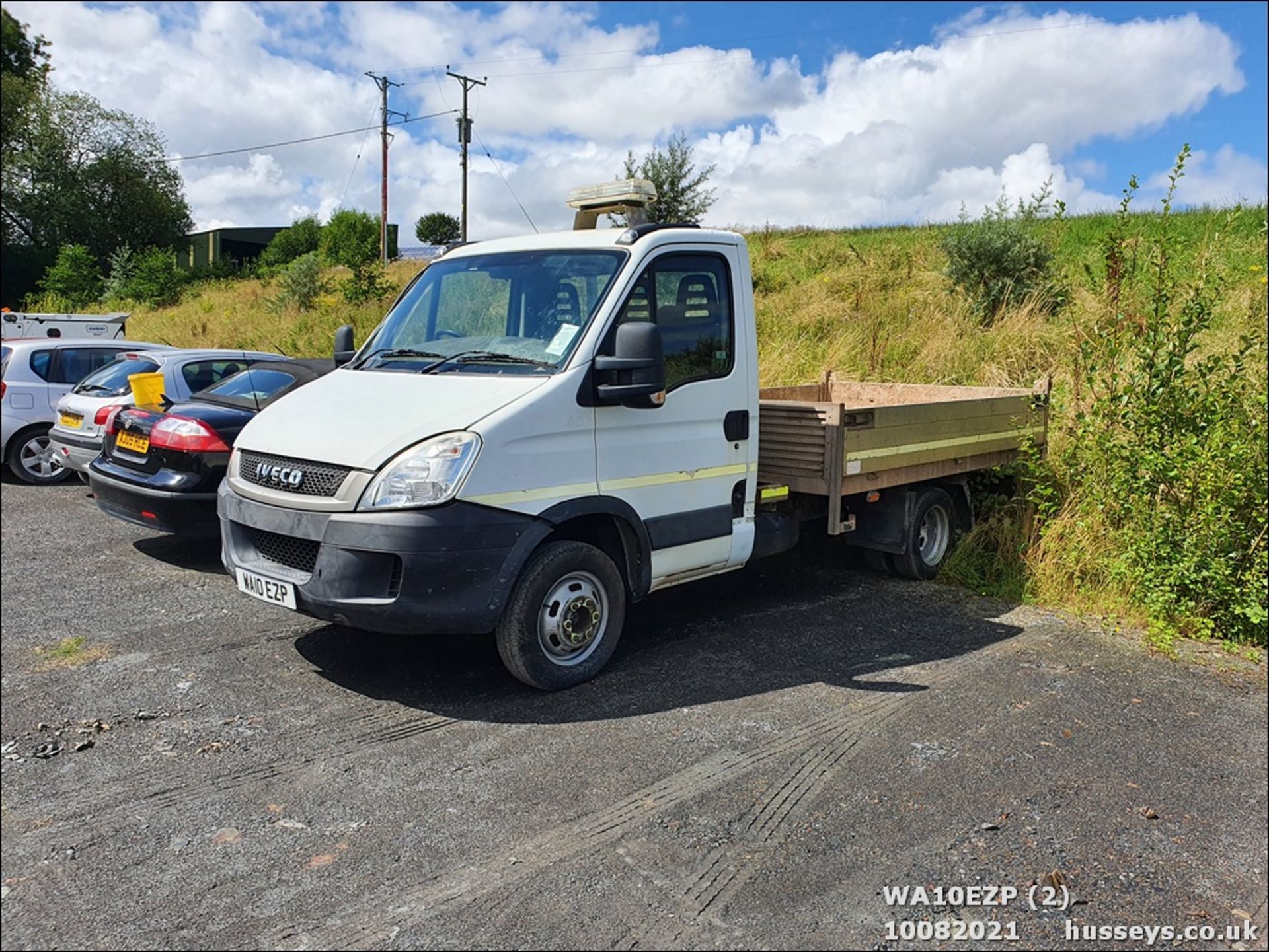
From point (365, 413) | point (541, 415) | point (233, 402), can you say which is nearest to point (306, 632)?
point (365, 413)

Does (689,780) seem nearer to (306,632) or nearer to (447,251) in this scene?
(306,632)

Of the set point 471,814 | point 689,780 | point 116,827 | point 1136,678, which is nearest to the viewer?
point 116,827

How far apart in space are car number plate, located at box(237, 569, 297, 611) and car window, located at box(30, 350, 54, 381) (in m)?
6.47

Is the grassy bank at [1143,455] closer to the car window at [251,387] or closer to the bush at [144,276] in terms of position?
the car window at [251,387]

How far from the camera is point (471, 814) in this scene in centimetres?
353

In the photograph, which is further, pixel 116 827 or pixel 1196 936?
pixel 116 827

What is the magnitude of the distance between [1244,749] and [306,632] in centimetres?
492

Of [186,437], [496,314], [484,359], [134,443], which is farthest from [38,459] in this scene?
[484,359]

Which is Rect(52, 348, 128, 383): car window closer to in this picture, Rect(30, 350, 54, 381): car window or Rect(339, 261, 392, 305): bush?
Rect(30, 350, 54, 381): car window

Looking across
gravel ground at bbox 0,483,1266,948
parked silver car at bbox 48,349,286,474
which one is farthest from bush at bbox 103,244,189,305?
gravel ground at bbox 0,483,1266,948

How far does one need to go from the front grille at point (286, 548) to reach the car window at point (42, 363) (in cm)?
644

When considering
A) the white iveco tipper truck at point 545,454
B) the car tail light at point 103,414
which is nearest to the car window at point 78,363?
the car tail light at point 103,414

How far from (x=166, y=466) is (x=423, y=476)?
10.7 ft

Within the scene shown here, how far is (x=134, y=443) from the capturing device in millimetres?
6508
